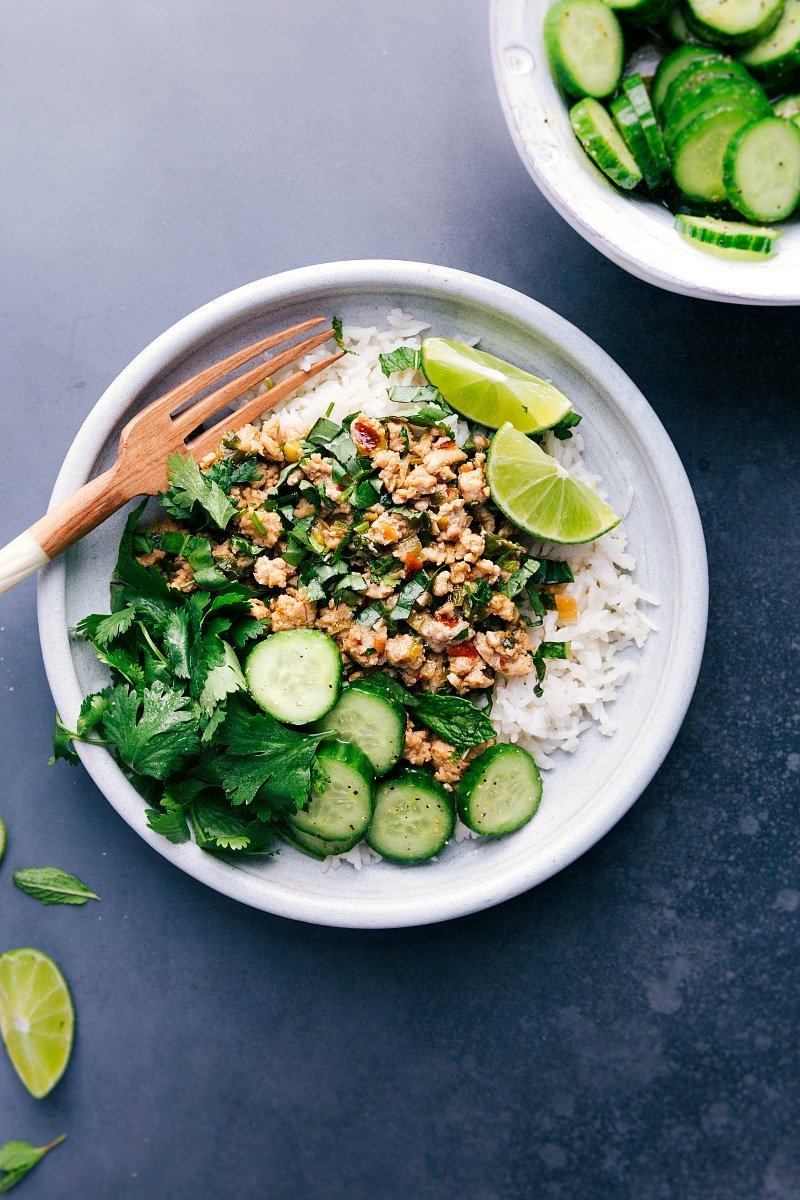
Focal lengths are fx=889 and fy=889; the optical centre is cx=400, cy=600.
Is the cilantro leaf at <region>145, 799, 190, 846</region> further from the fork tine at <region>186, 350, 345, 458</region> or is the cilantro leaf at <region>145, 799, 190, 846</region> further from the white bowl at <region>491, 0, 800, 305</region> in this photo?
the white bowl at <region>491, 0, 800, 305</region>

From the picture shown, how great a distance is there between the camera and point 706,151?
2.23 meters

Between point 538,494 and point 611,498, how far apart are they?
31cm

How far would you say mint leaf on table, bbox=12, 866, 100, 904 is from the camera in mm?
2527

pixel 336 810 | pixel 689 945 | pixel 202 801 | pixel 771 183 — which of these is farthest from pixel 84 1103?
pixel 771 183

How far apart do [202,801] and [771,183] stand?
6.94ft

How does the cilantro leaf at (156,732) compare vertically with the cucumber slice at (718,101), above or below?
below

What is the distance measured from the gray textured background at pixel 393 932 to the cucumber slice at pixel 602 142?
317mm

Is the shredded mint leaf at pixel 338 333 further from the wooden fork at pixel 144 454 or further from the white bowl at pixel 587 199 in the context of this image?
the white bowl at pixel 587 199

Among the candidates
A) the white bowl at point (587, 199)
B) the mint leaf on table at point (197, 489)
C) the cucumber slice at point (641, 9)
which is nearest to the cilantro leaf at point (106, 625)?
the mint leaf on table at point (197, 489)

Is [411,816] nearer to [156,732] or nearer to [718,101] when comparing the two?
[156,732]

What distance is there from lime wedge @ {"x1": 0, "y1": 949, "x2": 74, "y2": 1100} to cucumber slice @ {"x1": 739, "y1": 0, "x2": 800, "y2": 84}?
309 cm

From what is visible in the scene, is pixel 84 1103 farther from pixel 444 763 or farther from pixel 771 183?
pixel 771 183

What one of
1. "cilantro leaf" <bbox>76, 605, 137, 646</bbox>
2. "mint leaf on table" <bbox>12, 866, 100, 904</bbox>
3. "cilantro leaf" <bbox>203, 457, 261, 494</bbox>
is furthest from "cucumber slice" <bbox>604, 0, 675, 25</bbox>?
"mint leaf on table" <bbox>12, 866, 100, 904</bbox>

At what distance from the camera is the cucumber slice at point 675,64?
227cm
